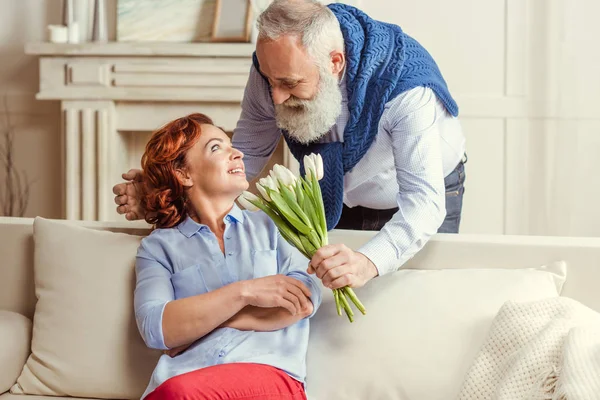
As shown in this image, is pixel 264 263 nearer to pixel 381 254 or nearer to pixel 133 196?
pixel 381 254

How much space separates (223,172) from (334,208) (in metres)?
0.34

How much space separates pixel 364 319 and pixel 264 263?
27 centimetres

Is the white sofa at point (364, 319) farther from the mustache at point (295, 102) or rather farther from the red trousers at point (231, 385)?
the mustache at point (295, 102)

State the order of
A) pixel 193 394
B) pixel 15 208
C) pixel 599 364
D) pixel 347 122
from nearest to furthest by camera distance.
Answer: pixel 599 364 < pixel 193 394 < pixel 347 122 < pixel 15 208

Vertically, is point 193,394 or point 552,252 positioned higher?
point 552,252

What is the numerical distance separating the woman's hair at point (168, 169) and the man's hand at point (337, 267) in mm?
421

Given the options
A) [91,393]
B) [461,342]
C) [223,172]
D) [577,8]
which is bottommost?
[91,393]

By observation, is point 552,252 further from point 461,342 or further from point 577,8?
point 577,8

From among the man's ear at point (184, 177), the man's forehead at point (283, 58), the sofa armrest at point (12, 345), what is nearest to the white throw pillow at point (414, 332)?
the man's ear at point (184, 177)

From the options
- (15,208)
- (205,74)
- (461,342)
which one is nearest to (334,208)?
(461,342)

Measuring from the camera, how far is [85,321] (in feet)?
6.88

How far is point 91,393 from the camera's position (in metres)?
2.08

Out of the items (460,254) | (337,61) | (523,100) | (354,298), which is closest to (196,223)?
(354,298)

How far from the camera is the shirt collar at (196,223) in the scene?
204 centimetres
